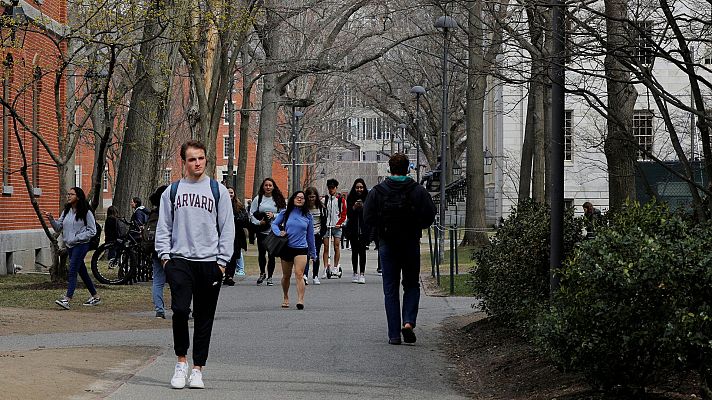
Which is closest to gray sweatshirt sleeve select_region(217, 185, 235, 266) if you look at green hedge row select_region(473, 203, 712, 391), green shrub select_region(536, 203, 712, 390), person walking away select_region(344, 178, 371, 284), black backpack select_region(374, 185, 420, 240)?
green hedge row select_region(473, 203, 712, 391)

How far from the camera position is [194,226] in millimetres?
9734

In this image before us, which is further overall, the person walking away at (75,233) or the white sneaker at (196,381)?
the person walking away at (75,233)

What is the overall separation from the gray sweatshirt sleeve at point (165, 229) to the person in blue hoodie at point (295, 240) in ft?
24.7

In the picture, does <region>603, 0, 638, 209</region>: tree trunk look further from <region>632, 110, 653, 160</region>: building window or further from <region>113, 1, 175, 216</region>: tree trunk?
<region>113, 1, 175, 216</region>: tree trunk

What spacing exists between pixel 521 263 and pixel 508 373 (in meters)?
1.48

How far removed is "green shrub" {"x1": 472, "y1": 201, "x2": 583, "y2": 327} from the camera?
1136cm

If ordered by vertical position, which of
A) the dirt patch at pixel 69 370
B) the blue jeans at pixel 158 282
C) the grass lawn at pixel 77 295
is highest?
Result: the blue jeans at pixel 158 282

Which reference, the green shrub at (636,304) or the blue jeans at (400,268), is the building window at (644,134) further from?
the blue jeans at (400,268)

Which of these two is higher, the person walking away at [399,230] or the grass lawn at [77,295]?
the person walking away at [399,230]

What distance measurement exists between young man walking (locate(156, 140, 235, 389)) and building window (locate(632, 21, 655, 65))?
11.0ft

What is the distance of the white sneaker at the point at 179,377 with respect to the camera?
31.0 feet

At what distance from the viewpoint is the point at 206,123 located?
28875 millimetres

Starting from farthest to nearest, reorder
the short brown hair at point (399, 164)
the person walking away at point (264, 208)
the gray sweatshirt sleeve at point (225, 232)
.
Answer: the person walking away at point (264, 208), the short brown hair at point (399, 164), the gray sweatshirt sleeve at point (225, 232)

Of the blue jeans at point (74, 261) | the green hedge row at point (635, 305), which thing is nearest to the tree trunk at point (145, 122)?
the blue jeans at point (74, 261)
